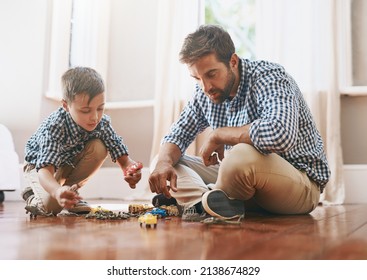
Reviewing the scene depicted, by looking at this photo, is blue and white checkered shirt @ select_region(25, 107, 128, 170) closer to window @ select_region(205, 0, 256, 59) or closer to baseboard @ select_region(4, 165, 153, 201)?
baseboard @ select_region(4, 165, 153, 201)

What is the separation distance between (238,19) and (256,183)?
175 centimetres

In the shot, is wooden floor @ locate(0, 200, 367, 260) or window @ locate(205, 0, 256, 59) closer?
wooden floor @ locate(0, 200, 367, 260)

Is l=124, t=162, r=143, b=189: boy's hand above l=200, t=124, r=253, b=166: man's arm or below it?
below

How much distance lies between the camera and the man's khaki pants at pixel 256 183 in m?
A: 1.03

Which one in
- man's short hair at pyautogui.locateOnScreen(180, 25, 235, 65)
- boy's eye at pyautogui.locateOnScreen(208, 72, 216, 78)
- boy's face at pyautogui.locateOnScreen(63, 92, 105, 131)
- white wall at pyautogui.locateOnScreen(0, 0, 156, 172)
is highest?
white wall at pyautogui.locateOnScreen(0, 0, 156, 172)

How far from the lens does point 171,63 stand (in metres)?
2.55

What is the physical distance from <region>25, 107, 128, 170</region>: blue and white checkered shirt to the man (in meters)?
0.23

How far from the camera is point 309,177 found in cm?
120

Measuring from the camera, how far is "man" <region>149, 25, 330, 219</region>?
102 centimetres

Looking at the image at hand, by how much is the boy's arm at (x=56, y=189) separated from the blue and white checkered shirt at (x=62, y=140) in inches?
0.9

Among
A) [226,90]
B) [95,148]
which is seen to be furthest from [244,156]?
[95,148]

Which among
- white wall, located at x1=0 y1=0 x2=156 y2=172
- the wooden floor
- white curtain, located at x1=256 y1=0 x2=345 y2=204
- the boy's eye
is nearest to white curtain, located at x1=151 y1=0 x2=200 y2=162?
white curtain, located at x1=256 y1=0 x2=345 y2=204

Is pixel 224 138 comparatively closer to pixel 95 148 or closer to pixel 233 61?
pixel 233 61
